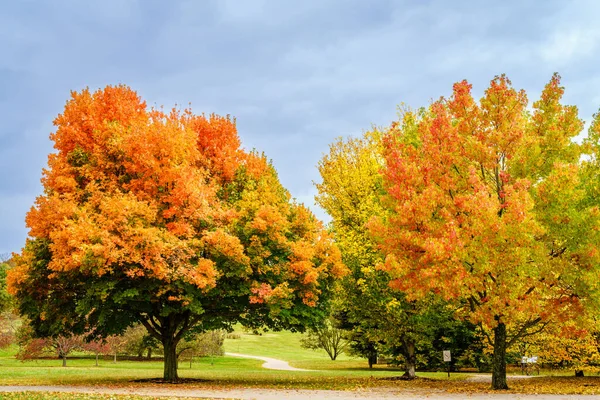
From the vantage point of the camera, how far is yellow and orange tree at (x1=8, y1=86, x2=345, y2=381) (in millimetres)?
21438

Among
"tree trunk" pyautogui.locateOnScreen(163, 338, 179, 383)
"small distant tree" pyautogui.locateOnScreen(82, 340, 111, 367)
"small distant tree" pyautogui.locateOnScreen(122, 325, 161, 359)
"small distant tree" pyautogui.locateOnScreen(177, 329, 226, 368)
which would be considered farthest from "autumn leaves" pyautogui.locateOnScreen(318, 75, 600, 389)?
"small distant tree" pyautogui.locateOnScreen(122, 325, 161, 359)

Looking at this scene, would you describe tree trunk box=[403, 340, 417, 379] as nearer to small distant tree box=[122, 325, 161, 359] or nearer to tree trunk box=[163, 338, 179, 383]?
tree trunk box=[163, 338, 179, 383]

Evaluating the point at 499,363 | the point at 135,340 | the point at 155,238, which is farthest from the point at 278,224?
the point at 135,340

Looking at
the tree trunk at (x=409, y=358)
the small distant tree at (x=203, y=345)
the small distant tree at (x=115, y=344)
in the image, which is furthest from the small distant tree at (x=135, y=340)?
the tree trunk at (x=409, y=358)

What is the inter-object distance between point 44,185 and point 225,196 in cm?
860

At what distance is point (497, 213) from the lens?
65.0 feet

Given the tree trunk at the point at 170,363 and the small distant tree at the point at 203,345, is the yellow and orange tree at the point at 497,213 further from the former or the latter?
the small distant tree at the point at 203,345

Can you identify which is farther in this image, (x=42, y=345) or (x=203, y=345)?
(x=203, y=345)

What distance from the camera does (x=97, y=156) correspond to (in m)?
24.2

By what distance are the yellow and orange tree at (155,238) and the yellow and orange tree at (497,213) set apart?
546 centimetres

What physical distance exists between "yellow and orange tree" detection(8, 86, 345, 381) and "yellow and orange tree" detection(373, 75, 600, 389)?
546cm

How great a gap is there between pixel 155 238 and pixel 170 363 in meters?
8.34

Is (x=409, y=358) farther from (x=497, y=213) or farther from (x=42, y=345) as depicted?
(x=42, y=345)

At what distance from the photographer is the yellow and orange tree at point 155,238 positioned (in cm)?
2144
